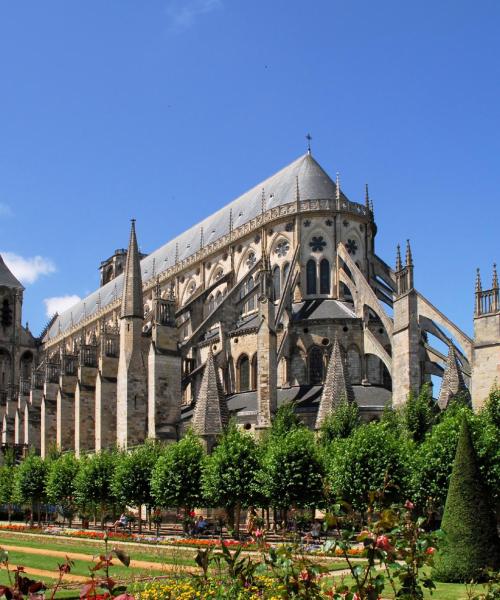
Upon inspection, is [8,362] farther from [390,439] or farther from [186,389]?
[390,439]

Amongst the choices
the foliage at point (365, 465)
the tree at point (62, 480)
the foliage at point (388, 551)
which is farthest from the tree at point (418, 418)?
the foliage at point (388, 551)

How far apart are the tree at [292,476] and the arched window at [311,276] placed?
73.0 ft

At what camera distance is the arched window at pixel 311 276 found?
5809cm

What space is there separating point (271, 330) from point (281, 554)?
40.2m

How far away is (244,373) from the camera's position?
54.8 meters

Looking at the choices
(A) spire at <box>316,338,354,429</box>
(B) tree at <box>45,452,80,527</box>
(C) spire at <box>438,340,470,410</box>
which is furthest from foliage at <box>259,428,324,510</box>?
(B) tree at <box>45,452,80,527</box>

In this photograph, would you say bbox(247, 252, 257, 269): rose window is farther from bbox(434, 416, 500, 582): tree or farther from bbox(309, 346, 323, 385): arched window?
bbox(434, 416, 500, 582): tree

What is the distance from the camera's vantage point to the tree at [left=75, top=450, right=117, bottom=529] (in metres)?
46.7

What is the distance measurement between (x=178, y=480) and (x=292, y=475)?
638cm

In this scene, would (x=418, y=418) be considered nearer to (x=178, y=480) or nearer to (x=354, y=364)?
(x=178, y=480)

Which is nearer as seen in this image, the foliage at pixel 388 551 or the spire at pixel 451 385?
the foliage at pixel 388 551

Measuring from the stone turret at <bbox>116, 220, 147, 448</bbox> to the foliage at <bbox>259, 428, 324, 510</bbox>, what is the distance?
1849cm

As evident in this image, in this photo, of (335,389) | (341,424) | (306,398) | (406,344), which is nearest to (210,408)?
(306,398)

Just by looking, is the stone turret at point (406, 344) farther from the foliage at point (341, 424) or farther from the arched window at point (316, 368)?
the arched window at point (316, 368)
